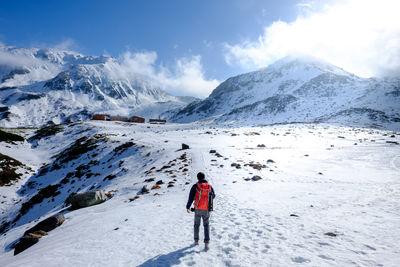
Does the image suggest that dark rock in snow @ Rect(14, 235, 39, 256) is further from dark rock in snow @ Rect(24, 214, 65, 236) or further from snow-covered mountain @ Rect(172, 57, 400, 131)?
snow-covered mountain @ Rect(172, 57, 400, 131)

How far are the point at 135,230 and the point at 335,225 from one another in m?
9.24

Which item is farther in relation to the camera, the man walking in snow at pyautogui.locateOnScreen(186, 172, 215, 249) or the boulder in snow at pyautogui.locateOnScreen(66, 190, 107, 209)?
the boulder in snow at pyautogui.locateOnScreen(66, 190, 107, 209)

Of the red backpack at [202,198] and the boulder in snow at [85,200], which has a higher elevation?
the red backpack at [202,198]

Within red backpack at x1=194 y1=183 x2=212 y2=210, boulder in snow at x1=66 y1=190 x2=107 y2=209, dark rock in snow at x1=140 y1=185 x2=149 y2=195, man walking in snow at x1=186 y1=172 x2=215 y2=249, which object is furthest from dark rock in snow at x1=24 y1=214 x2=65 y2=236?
red backpack at x1=194 y1=183 x2=212 y2=210

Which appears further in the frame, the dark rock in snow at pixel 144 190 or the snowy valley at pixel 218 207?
the dark rock in snow at pixel 144 190

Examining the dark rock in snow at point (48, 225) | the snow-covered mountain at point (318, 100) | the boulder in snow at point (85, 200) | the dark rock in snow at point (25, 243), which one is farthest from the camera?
the snow-covered mountain at point (318, 100)

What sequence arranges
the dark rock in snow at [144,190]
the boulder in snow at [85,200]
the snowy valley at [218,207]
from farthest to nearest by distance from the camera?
1. the dark rock in snow at [144,190]
2. the boulder in snow at [85,200]
3. the snowy valley at [218,207]

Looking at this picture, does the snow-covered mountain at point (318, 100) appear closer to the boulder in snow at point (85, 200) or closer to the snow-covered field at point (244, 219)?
the snow-covered field at point (244, 219)

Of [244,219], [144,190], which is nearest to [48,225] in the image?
[144,190]

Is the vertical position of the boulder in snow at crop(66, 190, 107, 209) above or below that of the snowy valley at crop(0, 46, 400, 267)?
below

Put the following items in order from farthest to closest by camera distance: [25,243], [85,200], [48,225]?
[85,200], [48,225], [25,243]

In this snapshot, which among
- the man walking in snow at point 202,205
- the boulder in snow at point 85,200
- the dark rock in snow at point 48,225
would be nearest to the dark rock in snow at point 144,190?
the boulder in snow at point 85,200

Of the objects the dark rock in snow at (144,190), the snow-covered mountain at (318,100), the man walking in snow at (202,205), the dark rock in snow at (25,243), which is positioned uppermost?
the snow-covered mountain at (318,100)

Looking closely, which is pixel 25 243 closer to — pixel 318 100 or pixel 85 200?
pixel 85 200
